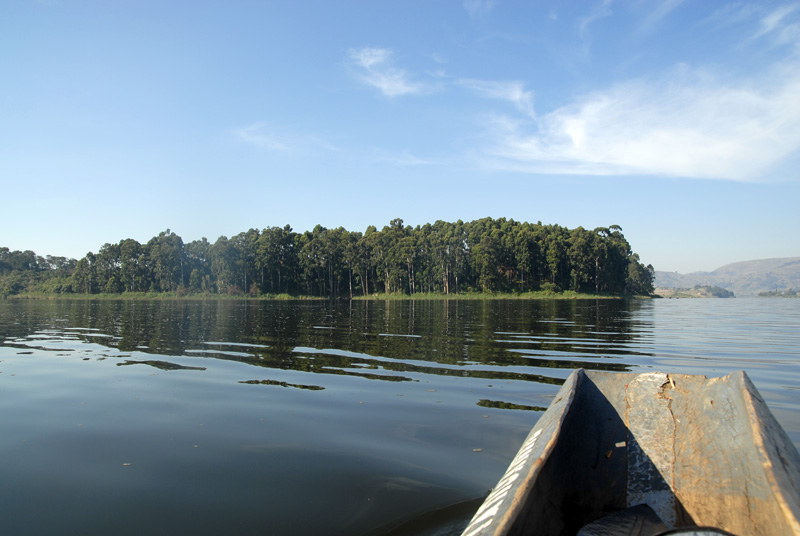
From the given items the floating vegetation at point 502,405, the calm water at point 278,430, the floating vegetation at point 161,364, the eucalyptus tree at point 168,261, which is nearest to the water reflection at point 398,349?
the calm water at point 278,430

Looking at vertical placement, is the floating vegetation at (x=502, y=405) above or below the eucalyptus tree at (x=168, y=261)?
below

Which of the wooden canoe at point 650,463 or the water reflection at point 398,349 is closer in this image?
the wooden canoe at point 650,463

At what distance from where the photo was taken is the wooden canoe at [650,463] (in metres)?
2.35

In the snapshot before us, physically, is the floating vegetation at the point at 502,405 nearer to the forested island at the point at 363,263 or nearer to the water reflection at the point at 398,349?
the water reflection at the point at 398,349

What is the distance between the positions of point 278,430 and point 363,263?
9401cm

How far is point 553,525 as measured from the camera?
2.67 meters

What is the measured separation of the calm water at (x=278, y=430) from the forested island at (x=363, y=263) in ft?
280

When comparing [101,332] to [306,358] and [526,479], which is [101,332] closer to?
[306,358]

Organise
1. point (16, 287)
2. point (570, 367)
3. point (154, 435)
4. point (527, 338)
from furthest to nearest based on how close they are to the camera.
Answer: point (16, 287), point (527, 338), point (570, 367), point (154, 435)

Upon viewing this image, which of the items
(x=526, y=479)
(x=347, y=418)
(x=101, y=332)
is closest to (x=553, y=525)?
(x=526, y=479)

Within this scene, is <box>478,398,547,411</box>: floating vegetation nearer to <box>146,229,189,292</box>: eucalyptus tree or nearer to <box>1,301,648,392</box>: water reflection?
<box>1,301,648,392</box>: water reflection

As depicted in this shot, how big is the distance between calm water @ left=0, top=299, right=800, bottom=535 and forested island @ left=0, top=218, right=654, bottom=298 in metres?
A: 85.3

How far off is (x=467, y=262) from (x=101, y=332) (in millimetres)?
84455

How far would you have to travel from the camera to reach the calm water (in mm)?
3744
